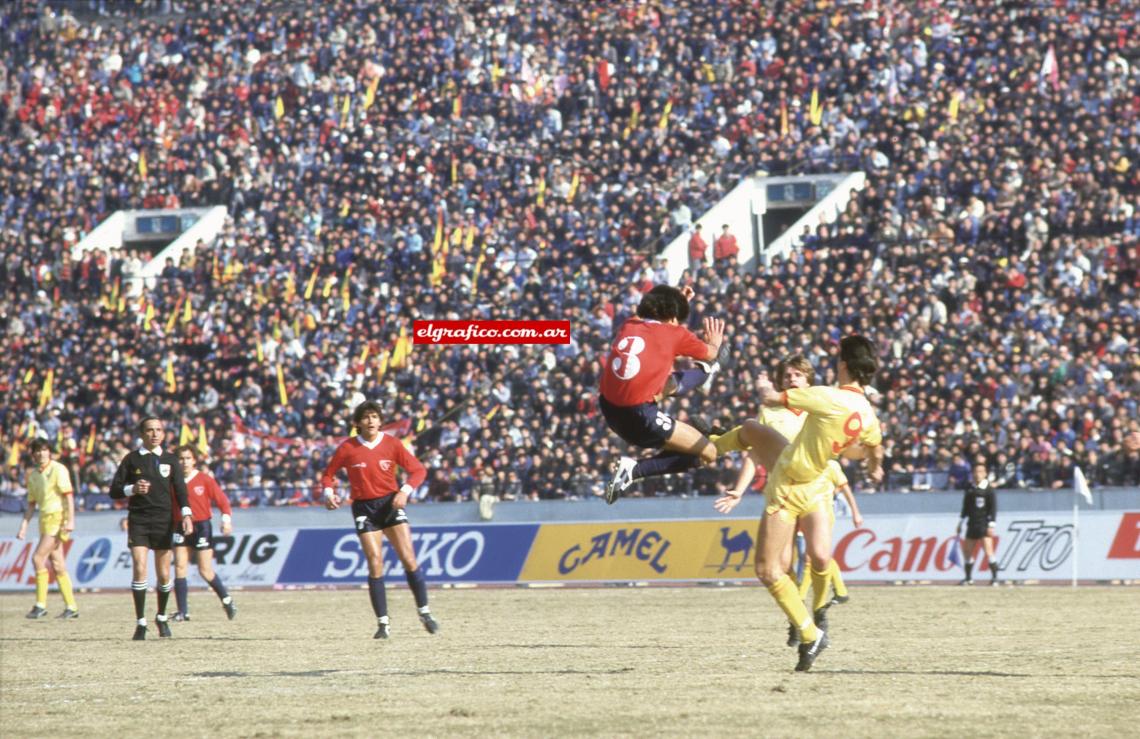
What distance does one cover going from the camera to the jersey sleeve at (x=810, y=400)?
12.2 meters

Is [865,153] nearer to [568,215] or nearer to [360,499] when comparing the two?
[568,215]

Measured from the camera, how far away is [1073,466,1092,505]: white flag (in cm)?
2698

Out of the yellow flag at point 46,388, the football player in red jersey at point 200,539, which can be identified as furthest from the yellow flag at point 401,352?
the football player in red jersey at point 200,539

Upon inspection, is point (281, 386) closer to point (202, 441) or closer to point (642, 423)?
point (202, 441)

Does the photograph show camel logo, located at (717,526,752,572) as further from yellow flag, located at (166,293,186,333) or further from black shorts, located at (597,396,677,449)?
yellow flag, located at (166,293,186,333)

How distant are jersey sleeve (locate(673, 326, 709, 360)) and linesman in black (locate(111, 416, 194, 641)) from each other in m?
8.47

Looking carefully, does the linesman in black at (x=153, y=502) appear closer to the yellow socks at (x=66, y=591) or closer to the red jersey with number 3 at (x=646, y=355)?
the yellow socks at (x=66, y=591)

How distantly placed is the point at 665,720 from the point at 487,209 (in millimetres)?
32361

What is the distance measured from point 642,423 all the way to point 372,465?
5.80 metres

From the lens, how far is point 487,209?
136 ft

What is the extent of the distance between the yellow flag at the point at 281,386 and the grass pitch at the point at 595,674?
15.5m

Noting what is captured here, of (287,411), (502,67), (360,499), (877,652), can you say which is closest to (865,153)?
(502,67)

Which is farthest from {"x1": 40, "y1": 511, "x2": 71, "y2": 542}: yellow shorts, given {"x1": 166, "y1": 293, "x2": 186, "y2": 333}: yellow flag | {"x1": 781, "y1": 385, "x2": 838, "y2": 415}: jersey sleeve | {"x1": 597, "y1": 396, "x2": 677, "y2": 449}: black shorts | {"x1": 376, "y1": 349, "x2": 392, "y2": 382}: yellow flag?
{"x1": 166, "y1": 293, "x2": 186, "y2": 333}: yellow flag

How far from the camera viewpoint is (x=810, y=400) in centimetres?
1227
